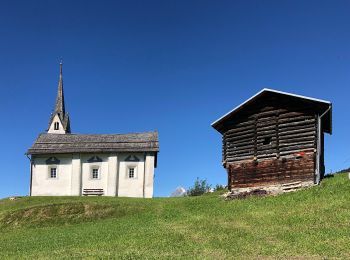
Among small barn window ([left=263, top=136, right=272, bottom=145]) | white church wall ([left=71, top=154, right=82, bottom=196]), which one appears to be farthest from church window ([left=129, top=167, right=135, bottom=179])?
small barn window ([left=263, top=136, right=272, bottom=145])

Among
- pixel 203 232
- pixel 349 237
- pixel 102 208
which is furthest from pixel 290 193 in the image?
pixel 102 208

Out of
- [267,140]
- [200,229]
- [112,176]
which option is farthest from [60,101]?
[200,229]

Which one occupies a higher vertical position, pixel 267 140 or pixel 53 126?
pixel 53 126

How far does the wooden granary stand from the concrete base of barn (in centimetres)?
22

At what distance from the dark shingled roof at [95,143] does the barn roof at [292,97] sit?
712 inches

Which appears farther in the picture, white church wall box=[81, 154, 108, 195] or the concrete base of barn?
white church wall box=[81, 154, 108, 195]

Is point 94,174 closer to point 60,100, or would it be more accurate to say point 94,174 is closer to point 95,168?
point 95,168

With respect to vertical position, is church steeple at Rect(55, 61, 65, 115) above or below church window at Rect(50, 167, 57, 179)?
above

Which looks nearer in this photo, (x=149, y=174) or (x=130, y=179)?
(x=149, y=174)

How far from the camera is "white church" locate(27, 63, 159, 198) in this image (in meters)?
49.2

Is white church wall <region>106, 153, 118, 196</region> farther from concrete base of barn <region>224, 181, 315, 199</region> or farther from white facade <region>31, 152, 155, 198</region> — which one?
concrete base of barn <region>224, 181, 315, 199</region>

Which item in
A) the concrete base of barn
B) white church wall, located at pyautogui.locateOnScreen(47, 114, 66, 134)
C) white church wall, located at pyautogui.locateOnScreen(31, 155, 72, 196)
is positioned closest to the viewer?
the concrete base of barn

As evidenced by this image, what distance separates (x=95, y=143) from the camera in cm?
5109

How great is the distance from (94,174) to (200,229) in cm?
3178
